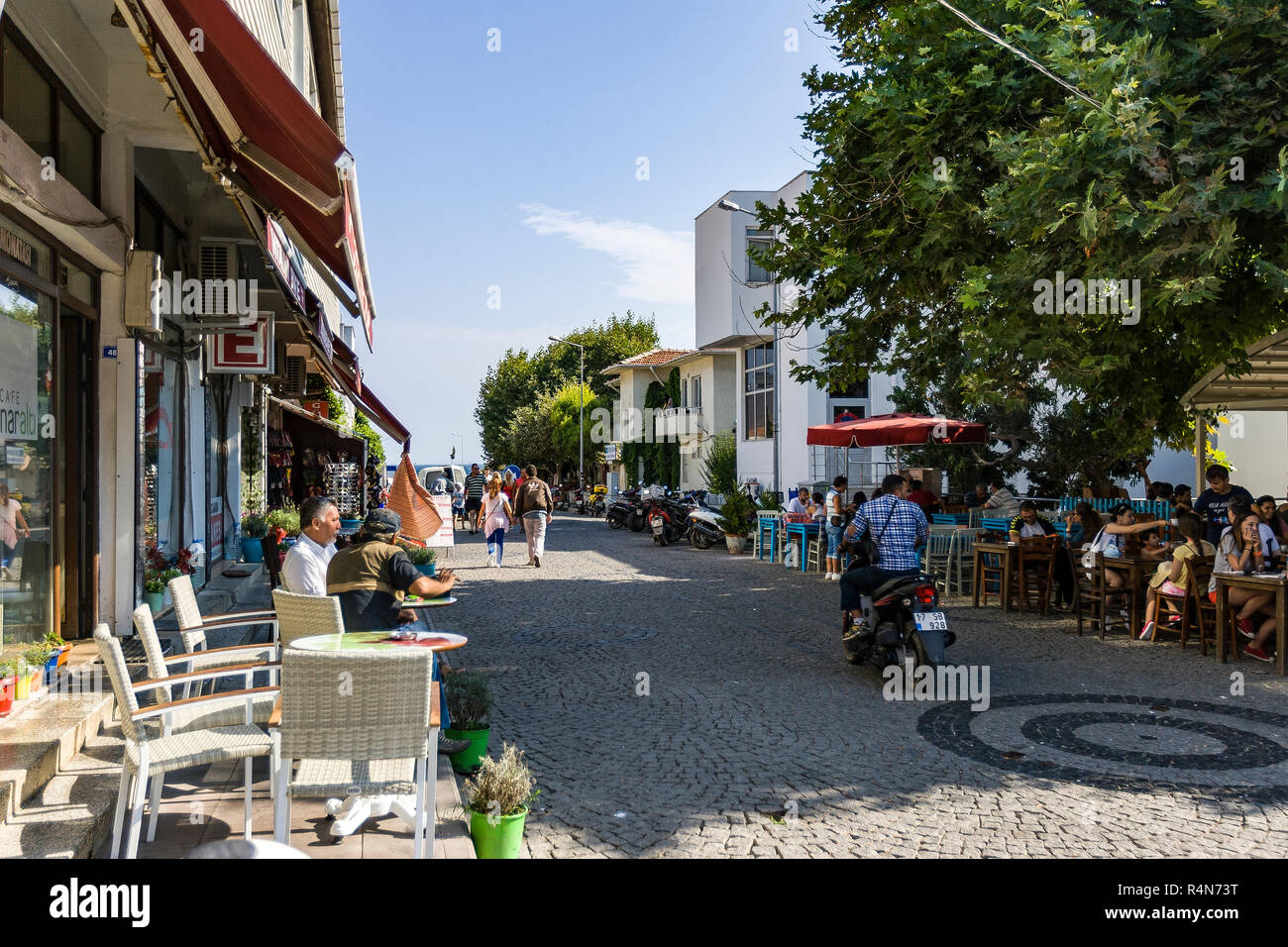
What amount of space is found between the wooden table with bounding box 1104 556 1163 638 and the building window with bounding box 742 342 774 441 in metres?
21.2

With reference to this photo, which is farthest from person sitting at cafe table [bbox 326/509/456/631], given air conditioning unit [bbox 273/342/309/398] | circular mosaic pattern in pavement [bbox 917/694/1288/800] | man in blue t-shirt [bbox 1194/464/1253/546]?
air conditioning unit [bbox 273/342/309/398]

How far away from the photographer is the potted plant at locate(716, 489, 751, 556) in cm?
2242

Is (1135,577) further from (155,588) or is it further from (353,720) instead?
(155,588)

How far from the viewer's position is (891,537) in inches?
340

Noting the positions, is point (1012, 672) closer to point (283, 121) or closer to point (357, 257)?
point (357, 257)

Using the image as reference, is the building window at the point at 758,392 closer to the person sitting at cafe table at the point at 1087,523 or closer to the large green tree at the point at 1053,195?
the large green tree at the point at 1053,195

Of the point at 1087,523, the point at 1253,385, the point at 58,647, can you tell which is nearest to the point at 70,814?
the point at 58,647

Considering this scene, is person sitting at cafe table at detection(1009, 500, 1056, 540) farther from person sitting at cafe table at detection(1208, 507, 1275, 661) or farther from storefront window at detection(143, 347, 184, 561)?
storefront window at detection(143, 347, 184, 561)

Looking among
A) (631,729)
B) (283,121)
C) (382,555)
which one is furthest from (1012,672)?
(283,121)

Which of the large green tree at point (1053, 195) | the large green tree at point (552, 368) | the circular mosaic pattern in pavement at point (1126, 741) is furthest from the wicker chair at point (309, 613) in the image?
the large green tree at point (552, 368)

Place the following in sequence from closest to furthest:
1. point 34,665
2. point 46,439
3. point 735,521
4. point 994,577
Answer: point 34,665, point 46,439, point 994,577, point 735,521

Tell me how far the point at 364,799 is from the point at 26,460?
12.7 feet

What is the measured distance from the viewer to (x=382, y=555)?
589 cm

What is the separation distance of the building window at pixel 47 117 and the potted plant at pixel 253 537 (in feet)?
24.7
